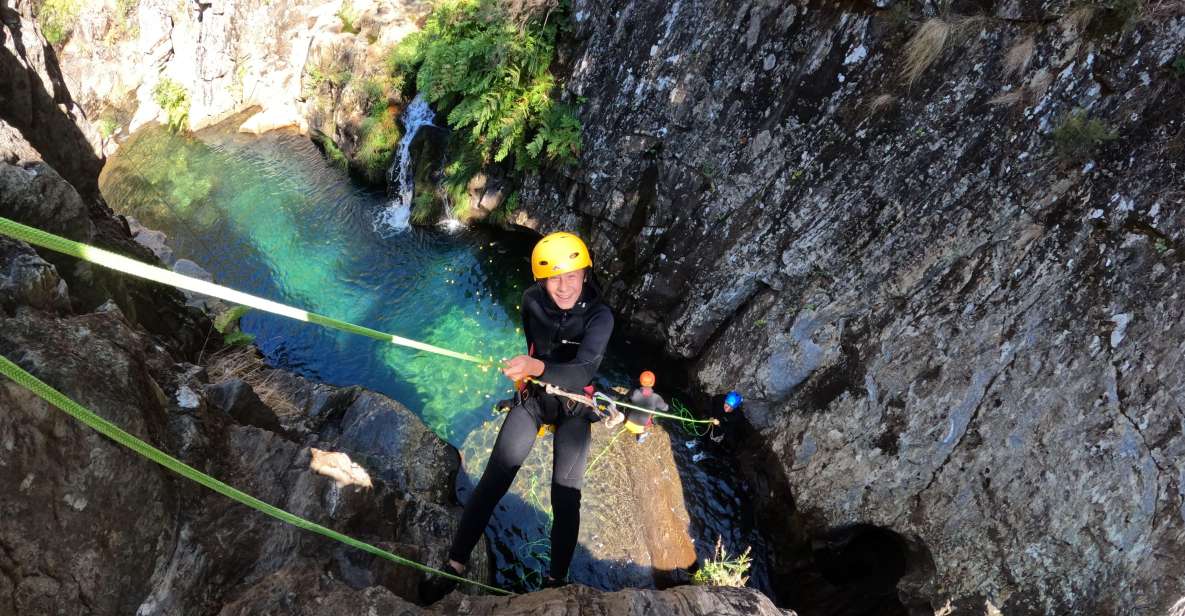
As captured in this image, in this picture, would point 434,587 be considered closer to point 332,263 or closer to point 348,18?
point 332,263

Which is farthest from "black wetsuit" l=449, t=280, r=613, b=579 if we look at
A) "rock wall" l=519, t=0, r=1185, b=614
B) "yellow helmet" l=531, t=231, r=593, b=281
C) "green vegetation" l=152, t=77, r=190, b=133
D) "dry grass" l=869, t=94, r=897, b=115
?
"green vegetation" l=152, t=77, r=190, b=133

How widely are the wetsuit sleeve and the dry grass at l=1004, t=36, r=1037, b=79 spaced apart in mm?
5331

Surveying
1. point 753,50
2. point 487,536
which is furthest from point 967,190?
point 487,536

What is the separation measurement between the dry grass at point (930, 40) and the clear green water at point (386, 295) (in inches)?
224

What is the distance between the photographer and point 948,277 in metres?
6.14

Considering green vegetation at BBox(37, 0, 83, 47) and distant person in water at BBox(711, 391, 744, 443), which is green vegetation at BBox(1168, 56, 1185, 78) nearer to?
distant person in water at BBox(711, 391, 744, 443)

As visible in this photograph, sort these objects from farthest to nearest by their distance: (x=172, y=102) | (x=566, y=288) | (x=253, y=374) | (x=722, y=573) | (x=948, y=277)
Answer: (x=172, y=102), (x=253, y=374), (x=948, y=277), (x=722, y=573), (x=566, y=288)

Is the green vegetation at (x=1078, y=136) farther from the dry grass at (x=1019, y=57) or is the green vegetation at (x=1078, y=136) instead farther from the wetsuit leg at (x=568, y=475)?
the wetsuit leg at (x=568, y=475)

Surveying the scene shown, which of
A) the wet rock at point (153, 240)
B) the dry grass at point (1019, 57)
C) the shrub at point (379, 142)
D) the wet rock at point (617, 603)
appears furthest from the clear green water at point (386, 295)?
the dry grass at point (1019, 57)

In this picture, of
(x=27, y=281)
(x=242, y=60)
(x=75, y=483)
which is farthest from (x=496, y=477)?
(x=242, y=60)

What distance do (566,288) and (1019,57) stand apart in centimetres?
566

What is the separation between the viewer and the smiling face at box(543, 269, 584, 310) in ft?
15.0

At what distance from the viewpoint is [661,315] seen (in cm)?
902

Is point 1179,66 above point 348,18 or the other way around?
above
